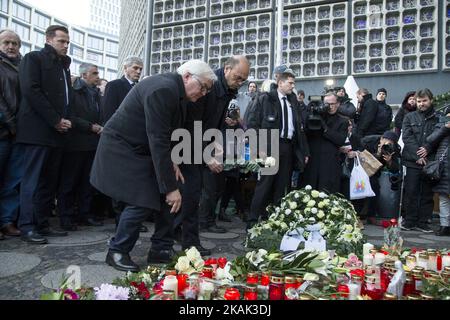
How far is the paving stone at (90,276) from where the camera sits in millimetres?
2026

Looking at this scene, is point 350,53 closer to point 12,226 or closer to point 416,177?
point 416,177

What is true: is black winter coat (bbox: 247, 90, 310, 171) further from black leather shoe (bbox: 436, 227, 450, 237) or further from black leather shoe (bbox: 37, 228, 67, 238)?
black leather shoe (bbox: 37, 228, 67, 238)

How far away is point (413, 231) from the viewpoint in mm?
4523

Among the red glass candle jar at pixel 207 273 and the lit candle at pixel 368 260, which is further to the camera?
the lit candle at pixel 368 260

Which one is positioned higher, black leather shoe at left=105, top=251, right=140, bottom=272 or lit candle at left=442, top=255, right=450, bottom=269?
lit candle at left=442, top=255, right=450, bottom=269

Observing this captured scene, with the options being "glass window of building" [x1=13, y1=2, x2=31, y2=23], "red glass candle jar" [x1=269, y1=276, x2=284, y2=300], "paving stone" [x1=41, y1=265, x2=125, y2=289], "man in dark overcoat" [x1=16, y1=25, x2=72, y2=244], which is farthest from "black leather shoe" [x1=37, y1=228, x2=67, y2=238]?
"glass window of building" [x1=13, y1=2, x2=31, y2=23]

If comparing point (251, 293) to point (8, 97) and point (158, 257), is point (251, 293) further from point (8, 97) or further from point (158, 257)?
point (8, 97)

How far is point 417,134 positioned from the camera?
15.6ft

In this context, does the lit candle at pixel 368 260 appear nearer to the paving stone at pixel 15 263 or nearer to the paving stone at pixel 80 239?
the paving stone at pixel 15 263

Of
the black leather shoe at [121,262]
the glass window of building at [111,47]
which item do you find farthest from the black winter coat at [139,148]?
the glass window of building at [111,47]

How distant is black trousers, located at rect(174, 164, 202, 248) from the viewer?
9.18 ft

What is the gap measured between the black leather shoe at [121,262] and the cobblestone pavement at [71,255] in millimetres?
35

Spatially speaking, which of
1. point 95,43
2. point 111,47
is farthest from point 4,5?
point 111,47

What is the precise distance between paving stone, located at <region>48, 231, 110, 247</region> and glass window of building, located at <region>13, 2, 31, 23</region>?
43293 mm
